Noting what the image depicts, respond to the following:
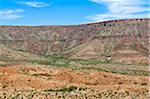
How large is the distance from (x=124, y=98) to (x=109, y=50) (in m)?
146

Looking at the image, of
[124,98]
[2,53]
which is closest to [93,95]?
[124,98]

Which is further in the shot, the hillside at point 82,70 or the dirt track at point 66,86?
the hillside at point 82,70

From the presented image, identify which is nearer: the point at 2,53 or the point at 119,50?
the point at 2,53

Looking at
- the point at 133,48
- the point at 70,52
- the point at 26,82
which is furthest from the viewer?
the point at 70,52

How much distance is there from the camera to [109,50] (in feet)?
594

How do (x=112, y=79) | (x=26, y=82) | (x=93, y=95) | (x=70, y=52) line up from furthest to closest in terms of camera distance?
(x=70, y=52) < (x=112, y=79) < (x=26, y=82) < (x=93, y=95)

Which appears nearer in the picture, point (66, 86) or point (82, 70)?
point (66, 86)

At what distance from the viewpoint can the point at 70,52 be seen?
623ft

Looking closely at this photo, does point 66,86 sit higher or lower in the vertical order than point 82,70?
higher

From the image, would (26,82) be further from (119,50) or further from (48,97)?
(119,50)

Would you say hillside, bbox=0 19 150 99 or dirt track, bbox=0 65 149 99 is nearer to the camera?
dirt track, bbox=0 65 149 99

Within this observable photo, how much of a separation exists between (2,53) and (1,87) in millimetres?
101179

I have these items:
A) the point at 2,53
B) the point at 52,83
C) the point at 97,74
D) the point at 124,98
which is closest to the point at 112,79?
the point at 97,74

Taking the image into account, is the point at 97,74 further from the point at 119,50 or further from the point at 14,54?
the point at 119,50
